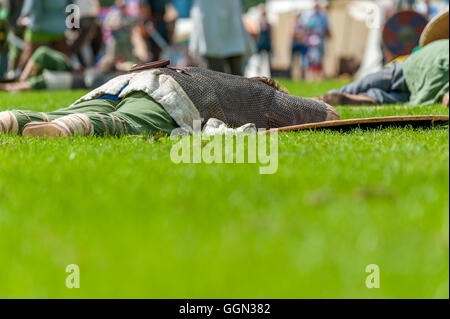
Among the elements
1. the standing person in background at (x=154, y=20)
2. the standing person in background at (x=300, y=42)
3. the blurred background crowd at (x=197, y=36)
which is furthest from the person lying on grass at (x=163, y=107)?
the standing person in background at (x=300, y=42)

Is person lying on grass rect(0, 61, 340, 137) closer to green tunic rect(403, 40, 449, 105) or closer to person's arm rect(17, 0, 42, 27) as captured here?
green tunic rect(403, 40, 449, 105)

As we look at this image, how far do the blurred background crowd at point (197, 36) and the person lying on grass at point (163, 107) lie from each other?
12.9 feet

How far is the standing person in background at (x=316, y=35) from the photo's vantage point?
1508 cm

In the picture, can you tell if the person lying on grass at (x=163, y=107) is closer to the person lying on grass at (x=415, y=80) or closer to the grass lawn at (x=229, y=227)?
the grass lawn at (x=229, y=227)

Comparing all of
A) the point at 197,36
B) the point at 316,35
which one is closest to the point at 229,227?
the point at 197,36

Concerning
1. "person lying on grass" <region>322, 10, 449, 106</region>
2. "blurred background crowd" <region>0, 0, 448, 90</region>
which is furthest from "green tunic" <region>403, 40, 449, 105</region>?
"blurred background crowd" <region>0, 0, 448, 90</region>

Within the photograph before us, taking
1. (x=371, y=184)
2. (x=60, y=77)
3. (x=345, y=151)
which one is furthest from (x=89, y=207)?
(x=60, y=77)

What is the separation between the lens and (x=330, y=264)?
157cm

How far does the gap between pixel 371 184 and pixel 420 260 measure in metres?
0.57

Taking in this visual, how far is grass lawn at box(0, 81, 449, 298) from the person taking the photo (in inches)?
60.6

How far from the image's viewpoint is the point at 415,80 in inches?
243

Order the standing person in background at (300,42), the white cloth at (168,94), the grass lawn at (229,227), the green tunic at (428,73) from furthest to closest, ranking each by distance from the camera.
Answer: the standing person in background at (300,42) < the green tunic at (428,73) < the white cloth at (168,94) < the grass lawn at (229,227)

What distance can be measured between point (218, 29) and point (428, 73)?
11.5 feet
